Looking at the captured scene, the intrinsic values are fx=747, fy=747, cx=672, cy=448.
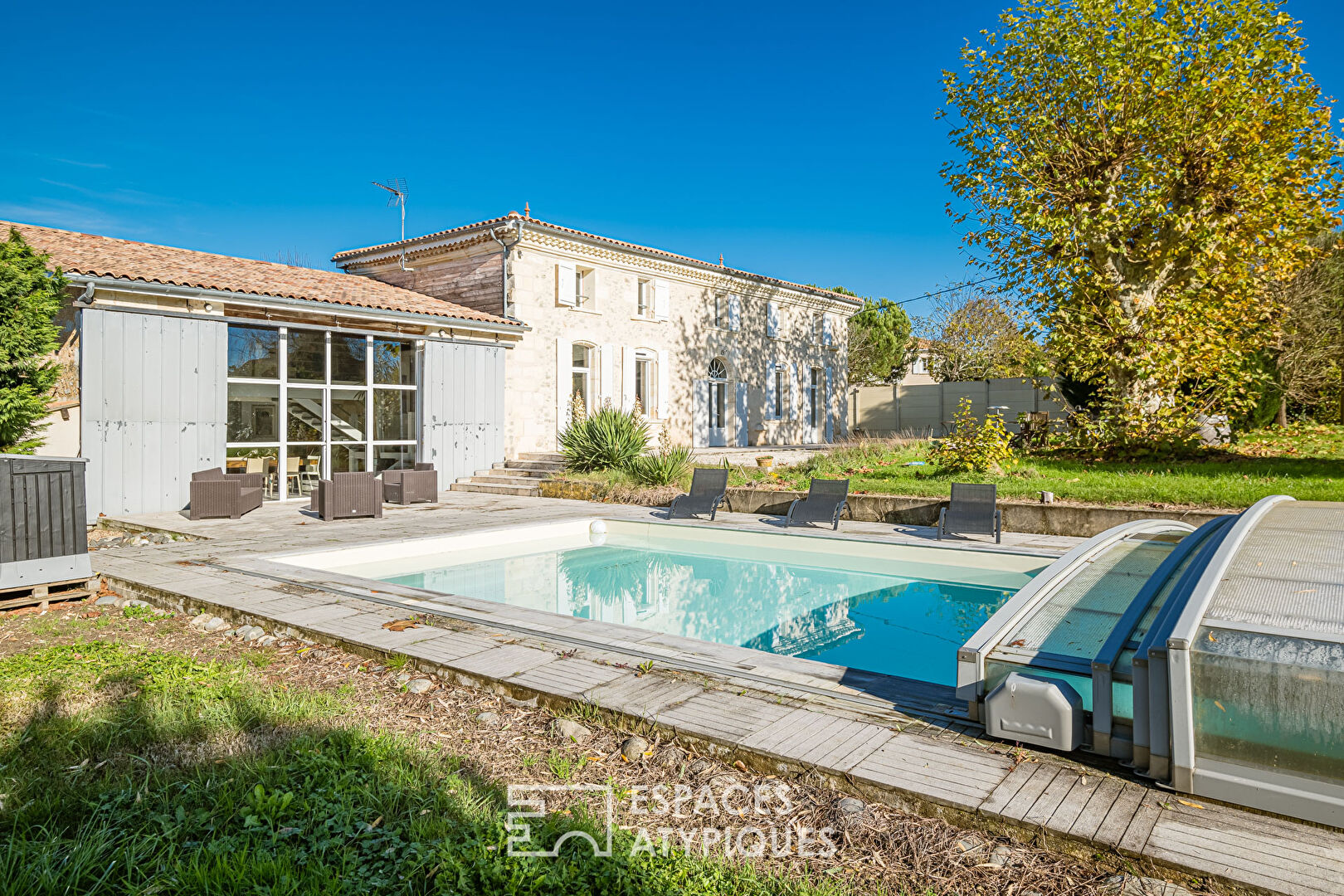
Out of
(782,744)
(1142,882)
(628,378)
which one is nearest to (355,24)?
(628,378)

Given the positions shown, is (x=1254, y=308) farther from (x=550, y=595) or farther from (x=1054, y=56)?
(x=550, y=595)

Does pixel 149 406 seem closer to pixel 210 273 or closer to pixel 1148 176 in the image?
pixel 210 273

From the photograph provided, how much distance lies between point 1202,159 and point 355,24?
16370 millimetres

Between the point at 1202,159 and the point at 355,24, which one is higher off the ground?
the point at 355,24

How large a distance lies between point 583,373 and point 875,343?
21575 mm

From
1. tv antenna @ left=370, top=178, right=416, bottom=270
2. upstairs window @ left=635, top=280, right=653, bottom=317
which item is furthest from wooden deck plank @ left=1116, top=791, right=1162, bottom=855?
tv antenna @ left=370, top=178, right=416, bottom=270

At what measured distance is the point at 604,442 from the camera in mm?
14422

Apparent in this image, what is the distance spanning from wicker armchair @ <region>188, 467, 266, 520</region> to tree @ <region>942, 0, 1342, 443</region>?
1348 cm

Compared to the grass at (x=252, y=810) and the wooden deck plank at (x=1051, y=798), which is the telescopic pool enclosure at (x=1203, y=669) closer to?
the wooden deck plank at (x=1051, y=798)

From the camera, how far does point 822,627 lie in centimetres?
651

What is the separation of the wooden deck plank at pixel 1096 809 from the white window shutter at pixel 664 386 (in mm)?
18140

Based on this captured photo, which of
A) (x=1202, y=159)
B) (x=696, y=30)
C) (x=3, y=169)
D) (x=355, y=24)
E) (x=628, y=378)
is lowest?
(x=628, y=378)

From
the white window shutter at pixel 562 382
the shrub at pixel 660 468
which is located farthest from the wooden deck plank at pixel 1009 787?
the white window shutter at pixel 562 382

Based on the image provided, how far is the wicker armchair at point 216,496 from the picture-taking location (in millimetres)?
10633
